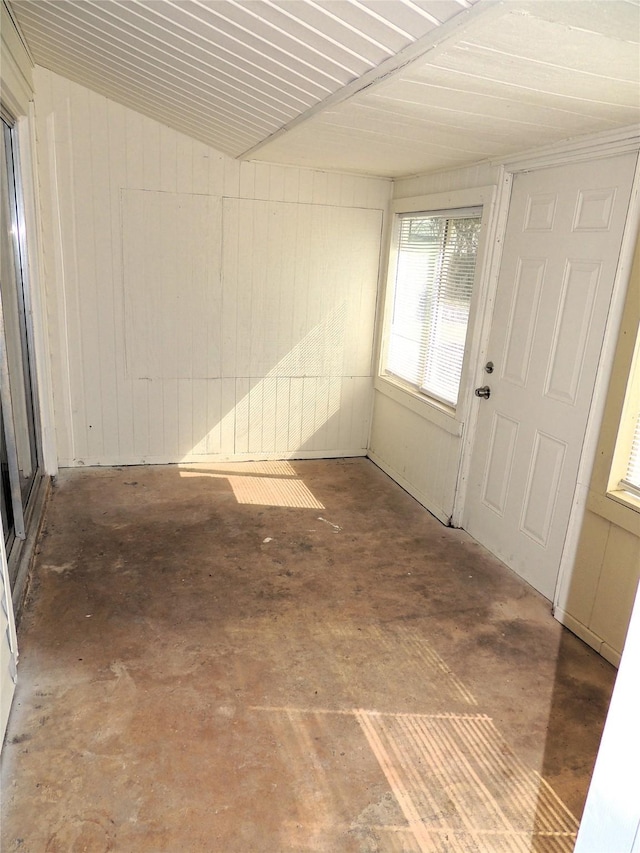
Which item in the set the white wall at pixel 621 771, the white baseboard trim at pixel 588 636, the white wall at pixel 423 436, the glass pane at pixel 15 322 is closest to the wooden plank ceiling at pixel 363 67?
the white wall at pixel 423 436

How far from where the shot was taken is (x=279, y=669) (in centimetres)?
258

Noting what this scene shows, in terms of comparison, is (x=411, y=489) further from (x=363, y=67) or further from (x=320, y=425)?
(x=363, y=67)

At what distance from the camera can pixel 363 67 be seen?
2.16m

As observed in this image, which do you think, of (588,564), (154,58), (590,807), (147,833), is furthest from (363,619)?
(154,58)

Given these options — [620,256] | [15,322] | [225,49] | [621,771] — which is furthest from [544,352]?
[15,322]

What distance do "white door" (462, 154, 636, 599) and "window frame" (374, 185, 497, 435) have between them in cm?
11

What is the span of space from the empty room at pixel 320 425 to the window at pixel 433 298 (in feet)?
0.11

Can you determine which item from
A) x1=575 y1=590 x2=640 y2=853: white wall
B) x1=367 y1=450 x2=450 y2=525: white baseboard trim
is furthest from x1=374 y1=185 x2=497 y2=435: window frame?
x1=575 y1=590 x2=640 y2=853: white wall

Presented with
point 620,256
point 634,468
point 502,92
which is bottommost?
point 634,468

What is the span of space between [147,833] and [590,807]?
158 centimetres

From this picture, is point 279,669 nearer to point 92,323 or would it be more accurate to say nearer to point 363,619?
point 363,619

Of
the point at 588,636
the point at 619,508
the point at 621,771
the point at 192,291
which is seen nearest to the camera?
the point at 621,771

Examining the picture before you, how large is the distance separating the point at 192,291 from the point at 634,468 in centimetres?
331

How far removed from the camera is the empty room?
1942mm
